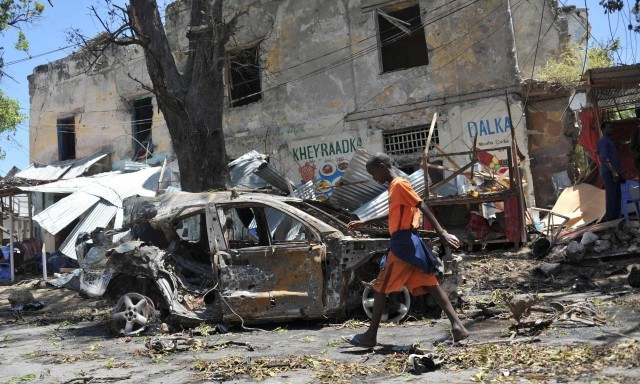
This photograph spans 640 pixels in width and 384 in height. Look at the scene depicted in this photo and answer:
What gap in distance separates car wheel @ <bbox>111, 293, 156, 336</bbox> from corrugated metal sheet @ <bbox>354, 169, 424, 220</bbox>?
6291 mm

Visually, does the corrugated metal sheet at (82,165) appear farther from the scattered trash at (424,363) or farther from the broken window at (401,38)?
the scattered trash at (424,363)

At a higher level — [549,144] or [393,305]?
[549,144]

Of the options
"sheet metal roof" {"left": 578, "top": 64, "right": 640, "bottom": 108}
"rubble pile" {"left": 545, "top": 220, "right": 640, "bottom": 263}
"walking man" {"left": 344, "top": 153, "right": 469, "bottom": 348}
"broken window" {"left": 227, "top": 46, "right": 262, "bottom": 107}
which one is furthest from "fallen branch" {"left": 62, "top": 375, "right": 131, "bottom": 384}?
Result: "broken window" {"left": 227, "top": 46, "right": 262, "bottom": 107}

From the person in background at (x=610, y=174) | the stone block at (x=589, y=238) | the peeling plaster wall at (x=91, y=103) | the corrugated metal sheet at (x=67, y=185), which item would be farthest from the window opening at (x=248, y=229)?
the peeling plaster wall at (x=91, y=103)

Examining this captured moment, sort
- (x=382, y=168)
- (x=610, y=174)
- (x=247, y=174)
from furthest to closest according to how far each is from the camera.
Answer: (x=247, y=174) < (x=610, y=174) < (x=382, y=168)

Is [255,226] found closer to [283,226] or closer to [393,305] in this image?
[283,226]

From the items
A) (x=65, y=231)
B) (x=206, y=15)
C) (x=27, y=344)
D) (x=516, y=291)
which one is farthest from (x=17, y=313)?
(x=65, y=231)

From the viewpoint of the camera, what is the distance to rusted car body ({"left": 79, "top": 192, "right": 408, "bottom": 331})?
6.58 m

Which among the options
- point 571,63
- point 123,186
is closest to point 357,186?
point 571,63

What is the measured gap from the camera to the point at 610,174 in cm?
1034

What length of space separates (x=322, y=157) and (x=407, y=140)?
253cm

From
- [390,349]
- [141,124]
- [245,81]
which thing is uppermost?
[245,81]

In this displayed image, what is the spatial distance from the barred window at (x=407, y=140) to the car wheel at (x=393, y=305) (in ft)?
33.2

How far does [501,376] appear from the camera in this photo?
392 centimetres
